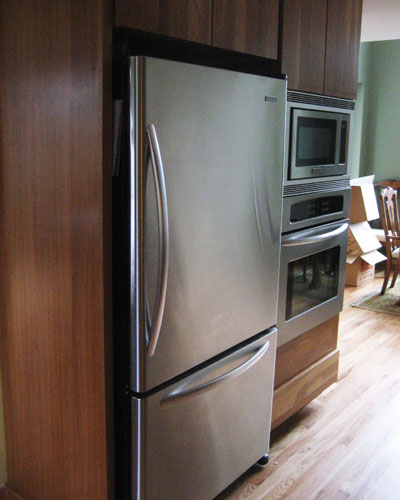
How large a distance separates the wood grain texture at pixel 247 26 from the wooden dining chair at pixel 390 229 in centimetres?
307

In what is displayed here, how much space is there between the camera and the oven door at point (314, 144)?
7.04 ft

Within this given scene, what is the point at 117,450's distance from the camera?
1608mm

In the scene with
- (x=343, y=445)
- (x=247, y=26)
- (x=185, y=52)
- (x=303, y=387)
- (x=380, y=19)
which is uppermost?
(x=380, y=19)

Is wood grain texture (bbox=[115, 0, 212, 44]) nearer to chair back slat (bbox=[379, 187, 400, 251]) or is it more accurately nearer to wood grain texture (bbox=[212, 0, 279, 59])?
wood grain texture (bbox=[212, 0, 279, 59])

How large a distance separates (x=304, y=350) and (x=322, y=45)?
4.47 ft

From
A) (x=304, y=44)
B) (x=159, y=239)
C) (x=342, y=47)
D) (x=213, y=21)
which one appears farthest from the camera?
(x=342, y=47)

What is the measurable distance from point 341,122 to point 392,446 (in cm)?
151

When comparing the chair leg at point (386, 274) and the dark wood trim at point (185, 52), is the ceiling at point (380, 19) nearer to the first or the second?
the dark wood trim at point (185, 52)

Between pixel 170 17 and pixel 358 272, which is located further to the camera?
pixel 358 272

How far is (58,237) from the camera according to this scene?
5.11ft

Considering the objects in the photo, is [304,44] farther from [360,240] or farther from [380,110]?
[380,110]

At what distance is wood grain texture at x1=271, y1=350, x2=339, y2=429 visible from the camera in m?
2.36

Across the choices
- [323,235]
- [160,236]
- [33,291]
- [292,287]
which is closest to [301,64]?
[323,235]

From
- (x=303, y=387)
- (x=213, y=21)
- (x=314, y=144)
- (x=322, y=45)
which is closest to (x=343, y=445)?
(x=303, y=387)
